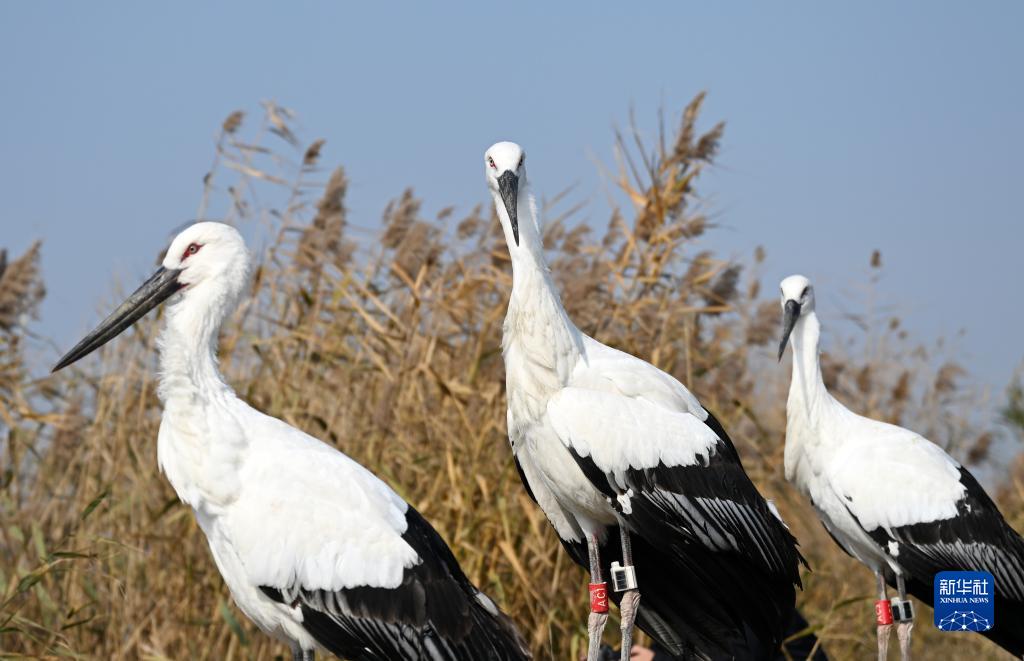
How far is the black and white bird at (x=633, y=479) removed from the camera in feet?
13.7

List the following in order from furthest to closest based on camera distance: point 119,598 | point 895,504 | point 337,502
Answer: point 119,598
point 895,504
point 337,502

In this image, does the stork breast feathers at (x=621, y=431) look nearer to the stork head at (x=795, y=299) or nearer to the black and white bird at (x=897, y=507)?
the black and white bird at (x=897, y=507)

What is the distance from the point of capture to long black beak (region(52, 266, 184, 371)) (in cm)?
409

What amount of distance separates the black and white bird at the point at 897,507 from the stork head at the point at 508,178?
149 centimetres

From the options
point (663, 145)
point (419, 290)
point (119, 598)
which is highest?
point (663, 145)

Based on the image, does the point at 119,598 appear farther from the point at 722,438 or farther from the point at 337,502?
the point at 722,438

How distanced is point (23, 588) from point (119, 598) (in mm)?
924

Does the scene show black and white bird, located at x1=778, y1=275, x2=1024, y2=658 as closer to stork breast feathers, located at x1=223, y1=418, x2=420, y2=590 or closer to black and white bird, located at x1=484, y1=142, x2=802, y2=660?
black and white bird, located at x1=484, y1=142, x2=802, y2=660

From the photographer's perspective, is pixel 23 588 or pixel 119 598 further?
pixel 119 598

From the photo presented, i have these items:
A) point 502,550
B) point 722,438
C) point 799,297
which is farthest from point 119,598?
point 799,297

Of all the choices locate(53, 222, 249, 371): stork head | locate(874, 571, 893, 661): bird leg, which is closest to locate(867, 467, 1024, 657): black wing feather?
locate(874, 571, 893, 661): bird leg

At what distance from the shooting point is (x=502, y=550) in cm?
538

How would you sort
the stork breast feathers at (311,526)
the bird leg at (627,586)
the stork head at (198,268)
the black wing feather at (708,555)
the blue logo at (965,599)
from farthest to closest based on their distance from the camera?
1. the blue logo at (965,599)
2. the bird leg at (627,586)
3. the black wing feather at (708,555)
4. the stork head at (198,268)
5. the stork breast feathers at (311,526)

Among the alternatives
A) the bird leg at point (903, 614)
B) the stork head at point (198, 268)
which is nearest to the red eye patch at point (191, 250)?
the stork head at point (198, 268)
